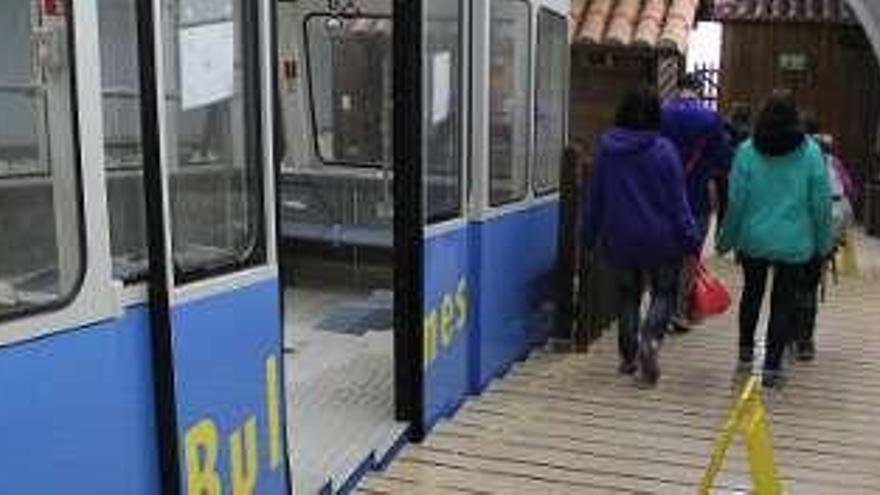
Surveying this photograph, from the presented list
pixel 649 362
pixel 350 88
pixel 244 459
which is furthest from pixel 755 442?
pixel 350 88

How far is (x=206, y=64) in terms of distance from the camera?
329 centimetres

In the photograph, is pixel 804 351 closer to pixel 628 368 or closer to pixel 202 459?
pixel 628 368

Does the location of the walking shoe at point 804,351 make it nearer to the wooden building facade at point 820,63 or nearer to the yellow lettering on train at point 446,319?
the yellow lettering on train at point 446,319

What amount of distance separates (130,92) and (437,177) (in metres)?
2.52

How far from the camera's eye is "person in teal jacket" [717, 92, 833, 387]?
608 cm

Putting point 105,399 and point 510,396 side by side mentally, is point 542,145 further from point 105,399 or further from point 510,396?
point 105,399

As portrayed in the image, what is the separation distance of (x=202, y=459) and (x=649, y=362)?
11.8 feet

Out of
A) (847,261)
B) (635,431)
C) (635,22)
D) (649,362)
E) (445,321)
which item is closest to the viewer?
(445,321)

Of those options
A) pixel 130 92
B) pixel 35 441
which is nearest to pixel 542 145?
pixel 130 92

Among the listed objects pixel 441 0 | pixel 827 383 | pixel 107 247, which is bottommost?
pixel 827 383

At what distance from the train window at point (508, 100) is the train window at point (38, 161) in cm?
334

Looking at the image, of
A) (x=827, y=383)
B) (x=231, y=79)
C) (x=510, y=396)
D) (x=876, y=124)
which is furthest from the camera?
(x=876, y=124)

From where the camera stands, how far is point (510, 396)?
20.2ft

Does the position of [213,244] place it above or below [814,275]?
above
